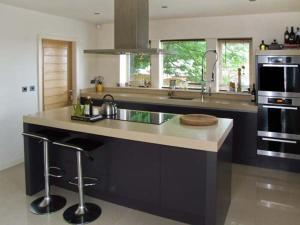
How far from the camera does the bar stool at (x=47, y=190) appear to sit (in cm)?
312

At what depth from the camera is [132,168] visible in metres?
3.08

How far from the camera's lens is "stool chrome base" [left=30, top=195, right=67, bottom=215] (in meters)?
3.12

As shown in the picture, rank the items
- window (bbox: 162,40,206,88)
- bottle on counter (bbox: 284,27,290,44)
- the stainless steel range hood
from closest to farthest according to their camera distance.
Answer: the stainless steel range hood, bottle on counter (bbox: 284,27,290,44), window (bbox: 162,40,206,88)

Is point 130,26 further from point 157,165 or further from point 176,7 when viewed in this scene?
point 157,165

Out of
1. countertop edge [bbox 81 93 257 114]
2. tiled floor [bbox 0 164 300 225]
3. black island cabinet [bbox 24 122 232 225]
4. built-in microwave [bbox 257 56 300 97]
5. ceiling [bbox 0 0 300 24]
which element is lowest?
tiled floor [bbox 0 164 300 225]

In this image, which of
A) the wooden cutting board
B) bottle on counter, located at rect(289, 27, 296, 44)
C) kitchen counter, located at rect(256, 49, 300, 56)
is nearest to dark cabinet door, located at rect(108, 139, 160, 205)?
the wooden cutting board

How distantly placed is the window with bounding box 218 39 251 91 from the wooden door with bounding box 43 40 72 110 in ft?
9.62

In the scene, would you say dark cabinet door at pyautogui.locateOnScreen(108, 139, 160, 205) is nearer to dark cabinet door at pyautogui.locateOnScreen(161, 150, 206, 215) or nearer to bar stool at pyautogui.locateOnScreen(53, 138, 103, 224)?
dark cabinet door at pyautogui.locateOnScreen(161, 150, 206, 215)

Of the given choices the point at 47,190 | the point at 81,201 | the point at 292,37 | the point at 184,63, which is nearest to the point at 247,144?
the point at 292,37

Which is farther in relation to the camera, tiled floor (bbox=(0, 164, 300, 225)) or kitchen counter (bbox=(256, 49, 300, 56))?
kitchen counter (bbox=(256, 49, 300, 56))

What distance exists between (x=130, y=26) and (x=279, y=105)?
2.50m

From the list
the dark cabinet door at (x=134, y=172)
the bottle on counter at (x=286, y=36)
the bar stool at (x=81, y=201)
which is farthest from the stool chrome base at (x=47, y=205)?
the bottle on counter at (x=286, y=36)

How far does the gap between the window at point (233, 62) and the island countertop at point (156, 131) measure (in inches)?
87.0

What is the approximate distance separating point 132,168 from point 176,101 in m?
2.05
